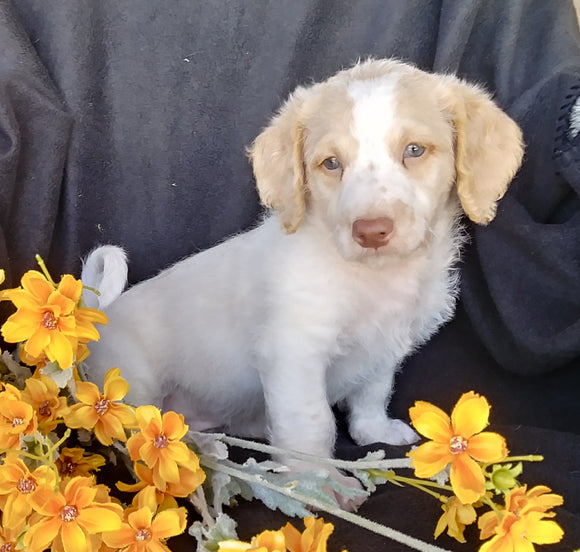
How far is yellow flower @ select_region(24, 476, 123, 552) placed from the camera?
771 mm

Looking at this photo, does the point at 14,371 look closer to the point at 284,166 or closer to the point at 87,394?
the point at 87,394

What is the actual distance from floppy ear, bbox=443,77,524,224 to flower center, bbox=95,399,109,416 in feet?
2.86

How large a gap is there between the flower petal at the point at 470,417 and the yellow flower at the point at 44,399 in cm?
57

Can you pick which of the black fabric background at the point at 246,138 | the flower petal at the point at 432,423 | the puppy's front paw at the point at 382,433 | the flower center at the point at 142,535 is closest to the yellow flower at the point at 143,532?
the flower center at the point at 142,535

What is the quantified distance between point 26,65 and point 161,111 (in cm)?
36

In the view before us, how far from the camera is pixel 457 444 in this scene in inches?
31.0

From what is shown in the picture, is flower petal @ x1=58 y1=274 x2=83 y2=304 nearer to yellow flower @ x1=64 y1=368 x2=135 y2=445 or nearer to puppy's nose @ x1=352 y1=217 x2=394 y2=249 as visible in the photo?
yellow flower @ x1=64 y1=368 x2=135 y2=445

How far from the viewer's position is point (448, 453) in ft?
2.60

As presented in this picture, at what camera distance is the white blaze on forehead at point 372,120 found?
4.43 ft

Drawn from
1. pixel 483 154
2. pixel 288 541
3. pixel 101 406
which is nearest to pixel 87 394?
pixel 101 406

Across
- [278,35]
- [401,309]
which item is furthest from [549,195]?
[278,35]

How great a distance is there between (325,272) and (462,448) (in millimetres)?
750

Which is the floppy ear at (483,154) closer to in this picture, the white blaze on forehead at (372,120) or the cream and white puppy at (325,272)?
the cream and white puppy at (325,272)

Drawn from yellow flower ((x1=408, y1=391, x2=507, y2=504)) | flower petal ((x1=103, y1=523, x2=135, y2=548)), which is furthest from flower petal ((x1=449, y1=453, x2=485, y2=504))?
flower petal ((x1=103, y1=523, x2=135, y2=548))
